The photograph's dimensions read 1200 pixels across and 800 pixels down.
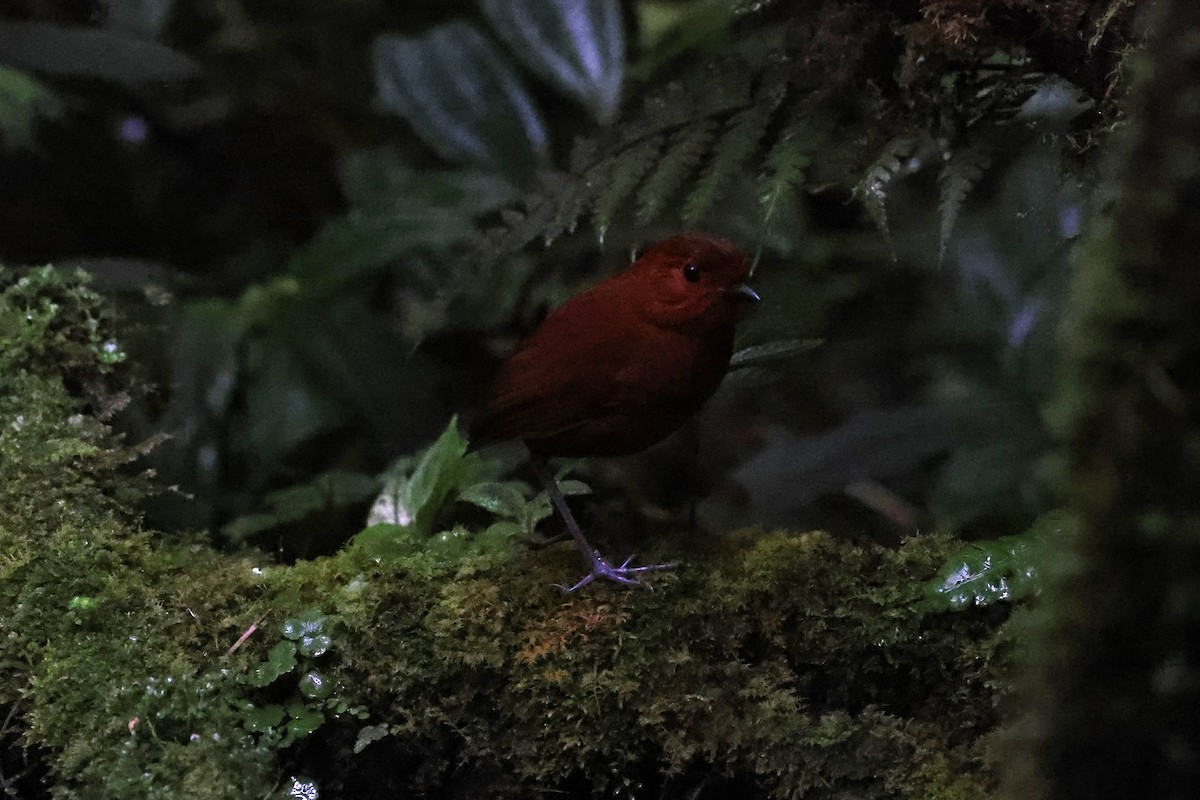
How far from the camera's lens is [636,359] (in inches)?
81.4

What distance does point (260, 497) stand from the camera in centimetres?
293

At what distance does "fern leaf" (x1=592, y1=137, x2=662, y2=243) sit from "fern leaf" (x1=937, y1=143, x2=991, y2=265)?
66 cm

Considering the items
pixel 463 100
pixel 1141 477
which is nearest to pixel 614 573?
pixel 1141 477

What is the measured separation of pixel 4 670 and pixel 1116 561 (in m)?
1.74

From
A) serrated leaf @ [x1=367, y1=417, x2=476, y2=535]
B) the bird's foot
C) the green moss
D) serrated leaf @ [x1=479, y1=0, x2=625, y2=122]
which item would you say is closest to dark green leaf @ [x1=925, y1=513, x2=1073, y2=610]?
the green moss

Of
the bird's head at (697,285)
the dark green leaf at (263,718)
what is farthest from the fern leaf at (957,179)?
the dark green leaf at (263,718)

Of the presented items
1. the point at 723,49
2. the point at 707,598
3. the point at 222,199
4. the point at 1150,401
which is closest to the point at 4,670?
the point at 707,598

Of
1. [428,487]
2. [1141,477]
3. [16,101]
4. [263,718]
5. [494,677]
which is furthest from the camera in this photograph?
[16,101]

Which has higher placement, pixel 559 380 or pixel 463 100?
pixel 463 100

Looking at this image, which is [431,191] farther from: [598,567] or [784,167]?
Result: [598,567]

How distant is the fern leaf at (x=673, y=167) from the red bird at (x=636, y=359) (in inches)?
5.5

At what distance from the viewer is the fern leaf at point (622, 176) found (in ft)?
7.52

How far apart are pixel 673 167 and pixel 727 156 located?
5.1 inches

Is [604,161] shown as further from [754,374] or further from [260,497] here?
[260,497]
